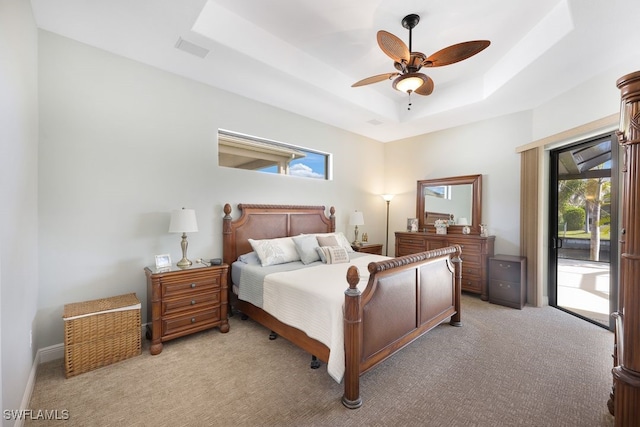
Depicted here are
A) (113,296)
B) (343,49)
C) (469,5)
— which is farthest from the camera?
(343,49)

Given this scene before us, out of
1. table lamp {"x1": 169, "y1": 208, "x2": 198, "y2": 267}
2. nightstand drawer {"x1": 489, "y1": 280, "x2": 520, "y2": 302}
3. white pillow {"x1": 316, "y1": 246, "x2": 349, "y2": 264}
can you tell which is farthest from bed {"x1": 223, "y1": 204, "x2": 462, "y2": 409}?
nightstand drawer {"x1": 489, "y1": 280, "x2": 520, "y2": 302}

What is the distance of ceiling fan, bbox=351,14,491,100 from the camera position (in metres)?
2.17

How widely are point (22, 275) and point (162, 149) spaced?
1.73 m

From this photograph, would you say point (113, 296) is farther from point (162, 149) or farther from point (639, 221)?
point (639, 221)

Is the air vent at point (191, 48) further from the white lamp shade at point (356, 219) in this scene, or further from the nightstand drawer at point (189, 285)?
the white lamp shade at point (356, 219)

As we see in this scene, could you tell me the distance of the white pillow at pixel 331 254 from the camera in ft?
11.7

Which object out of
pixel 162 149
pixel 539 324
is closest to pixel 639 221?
pixel 539 324

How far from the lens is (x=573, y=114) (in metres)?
3.38

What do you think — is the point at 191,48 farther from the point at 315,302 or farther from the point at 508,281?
the point at 508,281

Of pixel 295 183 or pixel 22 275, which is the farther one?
pixel 295 183

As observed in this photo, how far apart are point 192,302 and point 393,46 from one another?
3112mm

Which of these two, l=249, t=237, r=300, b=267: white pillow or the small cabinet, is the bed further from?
the small cabinet

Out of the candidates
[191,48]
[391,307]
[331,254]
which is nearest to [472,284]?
[331,254]

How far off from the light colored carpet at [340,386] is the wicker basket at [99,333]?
0.31 feet
